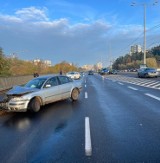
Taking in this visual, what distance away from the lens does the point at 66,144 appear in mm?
6137

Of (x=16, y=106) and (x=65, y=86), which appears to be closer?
(x=16, y=106)

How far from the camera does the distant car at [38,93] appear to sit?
10.6 meters

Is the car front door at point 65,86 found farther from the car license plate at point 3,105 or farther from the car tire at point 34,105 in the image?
the car license plate at point 3,105

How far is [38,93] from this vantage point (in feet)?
37.4

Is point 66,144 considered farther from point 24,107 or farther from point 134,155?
point 24,107

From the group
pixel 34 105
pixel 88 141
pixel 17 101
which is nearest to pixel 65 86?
pixel 34 105

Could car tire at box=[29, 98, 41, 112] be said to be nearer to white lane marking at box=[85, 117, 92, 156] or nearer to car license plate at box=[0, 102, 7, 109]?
car license plate at box=[0, 102, 7, 109]

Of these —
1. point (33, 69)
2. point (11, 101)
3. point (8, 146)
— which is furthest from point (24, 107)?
point (33, 69)

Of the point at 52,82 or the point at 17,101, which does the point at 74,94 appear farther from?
the point at 17,101

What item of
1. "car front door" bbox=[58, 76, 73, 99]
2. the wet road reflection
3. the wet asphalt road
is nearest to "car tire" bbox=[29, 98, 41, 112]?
the wet road reflection

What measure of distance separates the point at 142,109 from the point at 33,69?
57875 millimetres

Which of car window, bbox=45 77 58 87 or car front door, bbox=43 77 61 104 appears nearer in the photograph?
car front door, bbox=43 77 61 104

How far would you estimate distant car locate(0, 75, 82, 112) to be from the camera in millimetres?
10636

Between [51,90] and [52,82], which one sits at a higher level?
[52,82]
